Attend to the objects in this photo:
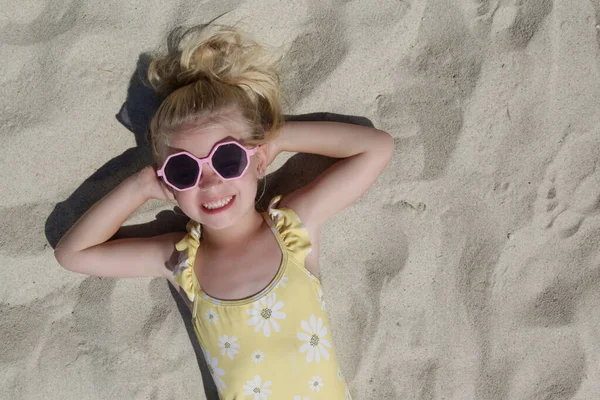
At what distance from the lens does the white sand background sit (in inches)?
94.9

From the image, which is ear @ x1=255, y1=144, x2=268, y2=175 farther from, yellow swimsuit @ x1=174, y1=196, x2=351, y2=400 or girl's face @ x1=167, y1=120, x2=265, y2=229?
yellow swimsuit @ x1=174, y1=196, x2=351, y2=400

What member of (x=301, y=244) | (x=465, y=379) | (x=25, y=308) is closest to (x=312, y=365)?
(x=301, y=244)

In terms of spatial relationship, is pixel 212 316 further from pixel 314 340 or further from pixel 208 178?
pixel 208 178

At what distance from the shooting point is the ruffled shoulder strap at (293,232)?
227cm

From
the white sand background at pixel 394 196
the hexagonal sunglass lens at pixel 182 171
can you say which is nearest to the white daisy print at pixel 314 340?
the white sand background at pixel 394 196

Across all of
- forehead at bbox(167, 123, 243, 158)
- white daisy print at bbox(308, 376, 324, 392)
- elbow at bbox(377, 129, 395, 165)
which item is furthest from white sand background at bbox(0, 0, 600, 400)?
forehead at bbox(167, 123, 243, 158)

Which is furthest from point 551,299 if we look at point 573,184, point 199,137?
point 199,137

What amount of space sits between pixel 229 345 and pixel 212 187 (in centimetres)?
66

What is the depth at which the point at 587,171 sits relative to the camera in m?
2.44

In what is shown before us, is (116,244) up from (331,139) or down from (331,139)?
down

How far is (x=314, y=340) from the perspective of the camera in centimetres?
223

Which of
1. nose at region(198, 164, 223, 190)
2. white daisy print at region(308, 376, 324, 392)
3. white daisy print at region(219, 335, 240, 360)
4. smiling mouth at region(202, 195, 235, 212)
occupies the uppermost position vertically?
nose at region(198, 164, 223, 190)

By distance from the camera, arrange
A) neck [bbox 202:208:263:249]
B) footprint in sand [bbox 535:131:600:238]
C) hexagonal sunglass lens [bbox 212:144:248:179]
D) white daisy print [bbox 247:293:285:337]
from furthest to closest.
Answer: footprint in sand [bbox 535:131:600:238], neck [bbox 202:208:263:249], white daisy print [bbox 247:293:285:337], hexagonal sunglass lens [bbox 212:144:248:179]

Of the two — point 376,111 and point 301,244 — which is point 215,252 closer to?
point 301,244
